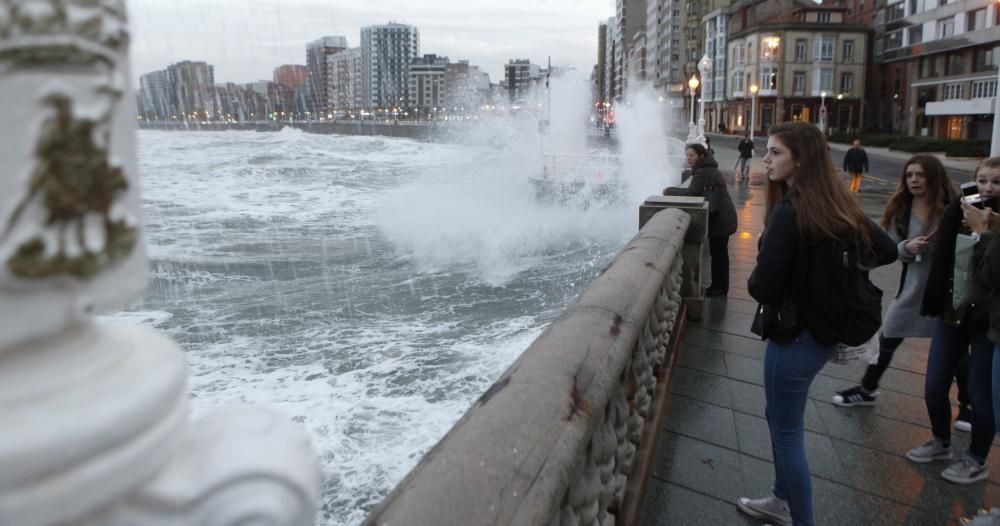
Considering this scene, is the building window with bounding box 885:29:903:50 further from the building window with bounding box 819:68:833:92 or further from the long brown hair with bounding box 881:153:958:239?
the long brown hair with bounding box 881:153:958:239

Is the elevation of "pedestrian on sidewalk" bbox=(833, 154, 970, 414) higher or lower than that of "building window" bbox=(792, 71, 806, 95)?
lower

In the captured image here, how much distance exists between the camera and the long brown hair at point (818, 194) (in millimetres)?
2848

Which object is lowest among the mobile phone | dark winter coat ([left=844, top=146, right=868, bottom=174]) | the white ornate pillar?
dark winter coat ([left=844, top=146, right=868, bottom=174])

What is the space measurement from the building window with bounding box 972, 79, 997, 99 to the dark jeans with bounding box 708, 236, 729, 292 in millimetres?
52756

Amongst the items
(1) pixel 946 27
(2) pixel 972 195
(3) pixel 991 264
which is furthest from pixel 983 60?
(3) pixel 991 264

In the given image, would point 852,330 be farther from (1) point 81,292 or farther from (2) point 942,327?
(1) point 81,292

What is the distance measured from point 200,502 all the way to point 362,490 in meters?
5.39

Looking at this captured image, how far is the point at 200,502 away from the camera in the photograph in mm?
824

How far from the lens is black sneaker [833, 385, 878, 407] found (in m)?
4.65

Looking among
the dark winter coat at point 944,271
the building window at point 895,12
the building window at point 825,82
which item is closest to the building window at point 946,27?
the building window at point 895,12

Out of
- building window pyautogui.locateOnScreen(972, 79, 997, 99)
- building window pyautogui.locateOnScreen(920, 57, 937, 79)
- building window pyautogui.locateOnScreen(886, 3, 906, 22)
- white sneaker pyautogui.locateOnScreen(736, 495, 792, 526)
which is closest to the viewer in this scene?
white sneaker pyautogui.locateOnScreen(736, 495, 792, 526)

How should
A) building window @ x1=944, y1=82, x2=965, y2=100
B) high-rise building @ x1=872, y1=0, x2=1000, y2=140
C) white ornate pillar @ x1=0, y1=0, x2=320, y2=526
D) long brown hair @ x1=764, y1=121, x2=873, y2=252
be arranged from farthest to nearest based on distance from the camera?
building window @ x1=944, y1=82, x2=965, y2=100
high-rise building @ x1=872, y1=0, x2=1000, y2=140
long brown hair @ x1=764, y1=121, x2=873, y2=252
white ornate pillar @ x1=0, y1=0, x2=320, y2=526

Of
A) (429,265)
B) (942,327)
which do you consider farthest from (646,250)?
(429,265)

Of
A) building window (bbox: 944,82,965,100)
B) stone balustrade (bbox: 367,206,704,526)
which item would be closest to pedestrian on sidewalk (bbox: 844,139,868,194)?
stone balustrade (bbox: 367,206,704,526)
